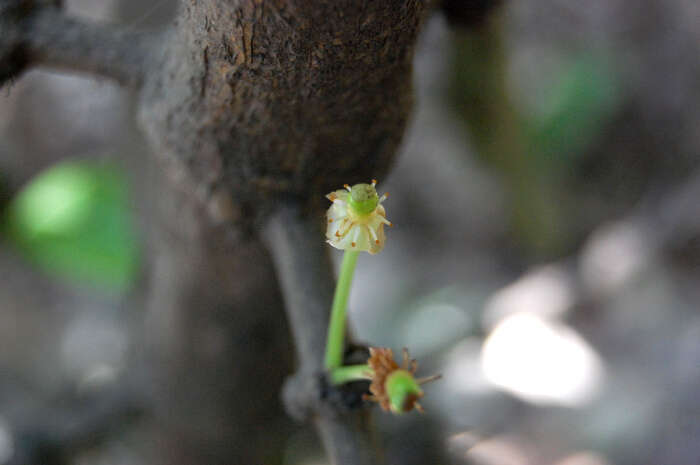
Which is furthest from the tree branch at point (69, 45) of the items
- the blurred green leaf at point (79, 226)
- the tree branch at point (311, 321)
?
the blurred green leaf at point (79, 226)

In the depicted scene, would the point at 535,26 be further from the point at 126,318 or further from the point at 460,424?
the point at 126,318

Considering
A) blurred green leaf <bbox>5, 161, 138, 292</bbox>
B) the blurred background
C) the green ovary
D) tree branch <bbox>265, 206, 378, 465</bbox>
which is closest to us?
the green ovary

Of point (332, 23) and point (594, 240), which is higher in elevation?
point (594, 240)

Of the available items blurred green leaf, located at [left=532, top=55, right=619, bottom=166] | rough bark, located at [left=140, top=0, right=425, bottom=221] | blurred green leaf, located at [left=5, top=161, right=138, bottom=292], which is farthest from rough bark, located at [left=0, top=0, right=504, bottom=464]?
blurred green leaf, located at [left=532, top=55, right=619, bottom=166]

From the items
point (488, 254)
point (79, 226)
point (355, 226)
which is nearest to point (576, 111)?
point (488, 254)

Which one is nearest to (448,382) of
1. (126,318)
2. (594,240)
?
(594,240)

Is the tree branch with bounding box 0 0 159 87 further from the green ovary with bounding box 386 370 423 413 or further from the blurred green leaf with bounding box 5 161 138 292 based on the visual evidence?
the blurred green leaf with bounding box 5 161 138 292

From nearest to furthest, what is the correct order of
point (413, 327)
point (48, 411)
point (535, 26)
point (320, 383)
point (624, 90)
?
point (320, 383)
point (48, 411)
point (413, 327)
point (624, 90)
point (535, 26)
